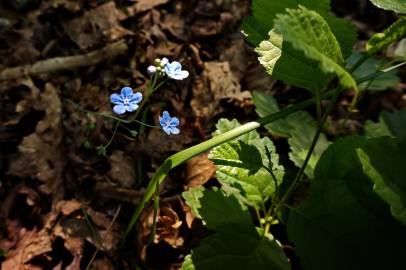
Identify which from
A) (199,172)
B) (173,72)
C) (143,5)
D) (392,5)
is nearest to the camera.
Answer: (392,5)

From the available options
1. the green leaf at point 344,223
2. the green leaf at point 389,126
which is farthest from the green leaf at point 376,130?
the green leaf at point 344,223

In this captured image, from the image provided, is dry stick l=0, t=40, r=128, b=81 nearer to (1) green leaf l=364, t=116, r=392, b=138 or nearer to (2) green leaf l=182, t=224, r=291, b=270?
(2) green leaf l=182, t=224, r=291, b=270

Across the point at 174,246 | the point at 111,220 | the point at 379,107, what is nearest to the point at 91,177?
the point at 111,220

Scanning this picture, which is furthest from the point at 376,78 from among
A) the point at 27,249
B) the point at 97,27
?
the point at 27,249

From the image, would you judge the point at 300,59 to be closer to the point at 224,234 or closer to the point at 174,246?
the point at 224,234

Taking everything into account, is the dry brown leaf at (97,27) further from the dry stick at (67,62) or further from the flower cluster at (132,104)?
the flower cluster at (132,104)

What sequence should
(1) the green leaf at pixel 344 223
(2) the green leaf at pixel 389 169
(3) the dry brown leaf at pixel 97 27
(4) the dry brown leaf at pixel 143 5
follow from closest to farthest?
1. (2) the green leaf at pixel 389 169
2. (1) the green leaf at pixel 344 223
3. (3) the dry brown leaf at pixel 97 27
4. (4) the dry brown leaf at pixel 143 5

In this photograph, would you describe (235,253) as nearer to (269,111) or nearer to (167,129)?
(167,129)
